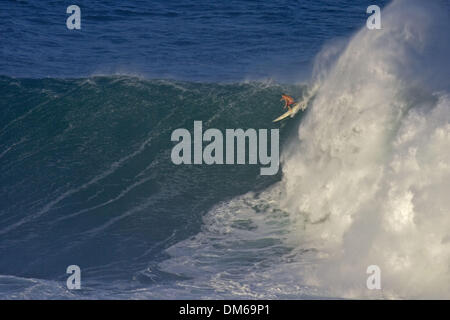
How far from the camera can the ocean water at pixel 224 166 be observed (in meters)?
11.6

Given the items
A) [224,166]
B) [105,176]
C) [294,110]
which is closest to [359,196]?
Answer: [224,166]

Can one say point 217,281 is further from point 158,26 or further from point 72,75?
point 158,26

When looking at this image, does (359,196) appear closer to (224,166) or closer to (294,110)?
(224,166)

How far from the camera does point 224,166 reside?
1597 cm

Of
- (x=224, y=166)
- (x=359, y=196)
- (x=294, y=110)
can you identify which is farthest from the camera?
(x=294, y=110)

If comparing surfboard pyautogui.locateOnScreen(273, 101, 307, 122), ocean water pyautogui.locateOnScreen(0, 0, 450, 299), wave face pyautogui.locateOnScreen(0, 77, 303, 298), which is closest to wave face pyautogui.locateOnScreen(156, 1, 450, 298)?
ocean water pyautogui.locateOnScreen(0, 0, 450, 299)

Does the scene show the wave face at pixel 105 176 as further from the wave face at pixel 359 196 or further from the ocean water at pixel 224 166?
the wave face at pixel 359 196

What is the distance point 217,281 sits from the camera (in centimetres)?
1162

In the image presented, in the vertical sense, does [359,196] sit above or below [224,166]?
Result: below

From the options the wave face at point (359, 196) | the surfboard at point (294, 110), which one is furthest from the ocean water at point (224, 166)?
the surfboard at point (294, 110)
